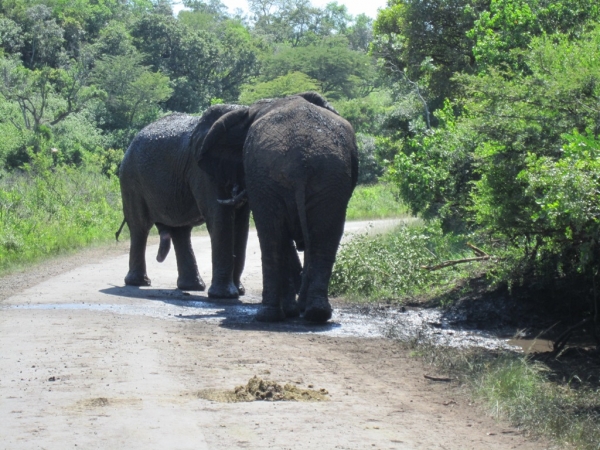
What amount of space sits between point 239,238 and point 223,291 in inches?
33.1

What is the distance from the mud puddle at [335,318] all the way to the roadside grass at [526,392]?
859 mm

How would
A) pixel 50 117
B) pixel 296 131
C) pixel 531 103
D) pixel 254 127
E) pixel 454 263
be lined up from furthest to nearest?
1. pixel 50 117
2. pixel 454 263
3. pixel 254 127
4. pixel 296 131
5. pixel 531 103

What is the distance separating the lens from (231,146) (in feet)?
40.4

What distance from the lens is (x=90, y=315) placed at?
36.2ft

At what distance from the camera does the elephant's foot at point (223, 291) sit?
12.9 m

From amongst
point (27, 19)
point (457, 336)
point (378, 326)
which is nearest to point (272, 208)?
point (378, 326)

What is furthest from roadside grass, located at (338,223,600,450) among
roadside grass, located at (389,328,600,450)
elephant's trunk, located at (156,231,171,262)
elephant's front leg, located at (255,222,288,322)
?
elephant's trunk, located at (156,231,171,262)

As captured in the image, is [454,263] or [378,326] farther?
[454,263]

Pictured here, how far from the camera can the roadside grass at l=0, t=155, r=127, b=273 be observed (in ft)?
62.0

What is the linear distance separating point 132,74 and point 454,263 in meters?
39.0

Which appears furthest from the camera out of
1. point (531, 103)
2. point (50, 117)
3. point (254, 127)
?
point (50, 117)

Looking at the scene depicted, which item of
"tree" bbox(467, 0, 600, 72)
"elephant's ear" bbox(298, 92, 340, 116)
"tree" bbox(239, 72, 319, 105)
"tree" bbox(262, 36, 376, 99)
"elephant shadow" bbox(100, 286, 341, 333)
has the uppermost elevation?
"tree" bbox(262, 36, 376, 99)

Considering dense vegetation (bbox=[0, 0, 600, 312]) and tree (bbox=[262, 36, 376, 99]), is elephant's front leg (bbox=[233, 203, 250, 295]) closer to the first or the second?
dense vegetation (bbox=[0, 0, 600, 312])

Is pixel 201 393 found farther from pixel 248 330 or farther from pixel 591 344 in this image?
pixel 591 344
